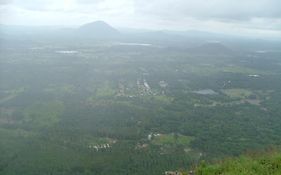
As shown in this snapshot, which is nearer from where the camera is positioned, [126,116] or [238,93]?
[126,116]

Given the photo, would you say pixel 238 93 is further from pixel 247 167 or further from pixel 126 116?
pixel 247 167

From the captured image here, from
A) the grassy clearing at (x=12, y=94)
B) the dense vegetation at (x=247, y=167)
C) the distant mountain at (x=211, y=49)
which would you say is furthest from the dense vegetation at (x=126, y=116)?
the distant mountain at (x=211, y=49)

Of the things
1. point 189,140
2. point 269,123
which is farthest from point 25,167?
point 269,123

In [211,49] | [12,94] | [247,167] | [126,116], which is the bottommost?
[126,116]

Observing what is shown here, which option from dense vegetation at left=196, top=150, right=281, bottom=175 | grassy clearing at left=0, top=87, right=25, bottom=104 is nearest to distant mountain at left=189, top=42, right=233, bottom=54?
grassy clearing at left=0, top=87, right=25, bottom=104

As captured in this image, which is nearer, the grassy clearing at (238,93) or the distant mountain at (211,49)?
the grassy clearing at (238,93)

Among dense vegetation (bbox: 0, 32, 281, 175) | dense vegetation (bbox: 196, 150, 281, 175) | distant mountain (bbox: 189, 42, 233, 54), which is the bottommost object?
dense vegetation (bbox: 0, 32, 281, 175)

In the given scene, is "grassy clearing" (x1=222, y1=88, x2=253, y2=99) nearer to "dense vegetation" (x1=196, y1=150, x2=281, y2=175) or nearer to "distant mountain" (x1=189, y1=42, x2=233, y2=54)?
"dense vegetation" (x1=196, y1=150, x2=281, y2=175)

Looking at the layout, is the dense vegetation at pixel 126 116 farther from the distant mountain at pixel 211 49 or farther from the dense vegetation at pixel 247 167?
the distant mountain at pixel 211 49

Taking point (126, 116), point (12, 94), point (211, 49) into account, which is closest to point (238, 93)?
point (126, 116)
